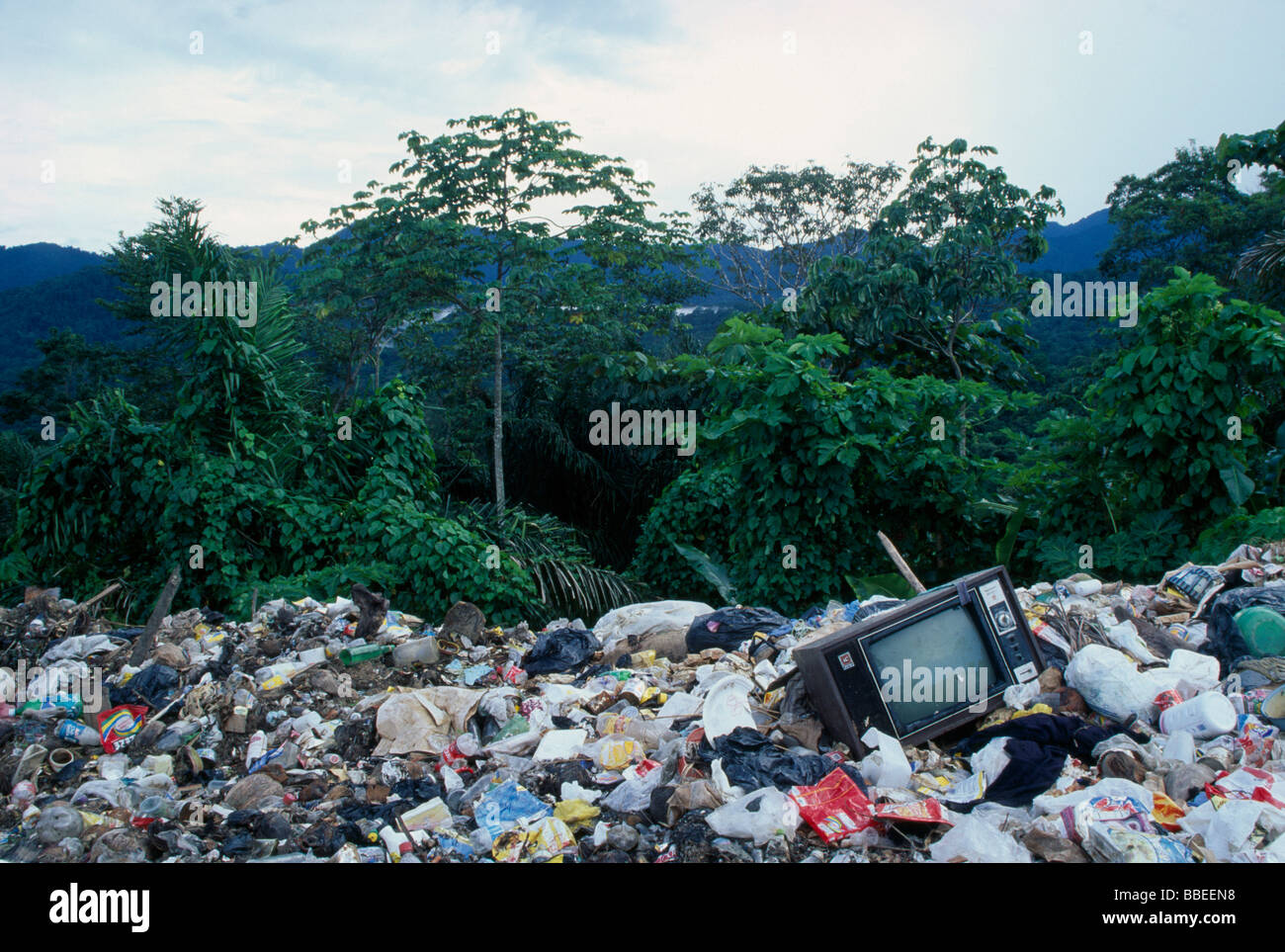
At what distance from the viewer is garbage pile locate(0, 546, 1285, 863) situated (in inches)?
97.0

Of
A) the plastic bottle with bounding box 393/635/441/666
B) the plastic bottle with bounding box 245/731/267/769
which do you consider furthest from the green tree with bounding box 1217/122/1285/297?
the plastic bottle with bounding box 245/731/267/769

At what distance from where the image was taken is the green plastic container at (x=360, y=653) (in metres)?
4.72

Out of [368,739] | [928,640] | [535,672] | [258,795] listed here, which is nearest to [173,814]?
[258,795]

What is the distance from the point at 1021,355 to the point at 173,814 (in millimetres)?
9421

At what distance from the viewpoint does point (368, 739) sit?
3.63 m

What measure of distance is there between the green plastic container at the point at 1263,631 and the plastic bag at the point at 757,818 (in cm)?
214

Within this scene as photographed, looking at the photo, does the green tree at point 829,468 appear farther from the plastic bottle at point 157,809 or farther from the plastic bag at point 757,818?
the plastic bottle at point 157,809

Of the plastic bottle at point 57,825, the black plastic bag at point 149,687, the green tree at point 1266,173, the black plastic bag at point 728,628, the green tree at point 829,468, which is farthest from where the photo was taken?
the green tree at point 1266,173

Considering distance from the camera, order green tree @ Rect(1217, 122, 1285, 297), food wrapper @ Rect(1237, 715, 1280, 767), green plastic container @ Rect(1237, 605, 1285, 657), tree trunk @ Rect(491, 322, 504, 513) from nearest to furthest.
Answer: food wrapper @ Rect(1237, 715, 1280, 767) → green plastic container @ Rect(1237, 605, 1285, 657) → green tree @ Rect(1217, 122, 1285, 297) → tree trunk @ Rect(491, 322, 504, 513)

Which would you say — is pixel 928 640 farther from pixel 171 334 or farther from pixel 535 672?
pixel 171 334

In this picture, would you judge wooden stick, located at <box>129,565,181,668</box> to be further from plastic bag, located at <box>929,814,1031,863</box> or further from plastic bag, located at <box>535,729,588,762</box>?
plastic bag, located at <box>929,814,1031,863</box>

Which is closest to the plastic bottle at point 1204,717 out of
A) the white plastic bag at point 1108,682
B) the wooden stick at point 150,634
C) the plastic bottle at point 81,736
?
the white plastic bag at point 1108,682

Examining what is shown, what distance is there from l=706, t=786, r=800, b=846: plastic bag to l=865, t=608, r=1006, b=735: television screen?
2.15 feet
